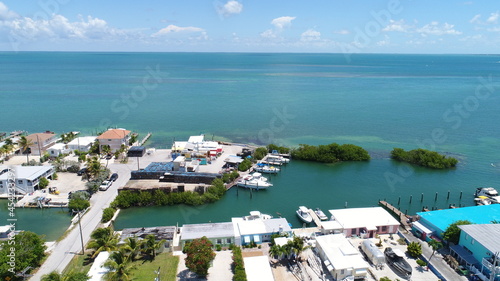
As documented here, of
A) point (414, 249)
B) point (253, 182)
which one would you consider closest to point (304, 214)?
point (253, 182)

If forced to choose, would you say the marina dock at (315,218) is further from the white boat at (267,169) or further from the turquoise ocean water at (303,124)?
the white boat at (267,169)

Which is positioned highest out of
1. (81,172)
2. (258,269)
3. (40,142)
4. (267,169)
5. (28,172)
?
(40,142)

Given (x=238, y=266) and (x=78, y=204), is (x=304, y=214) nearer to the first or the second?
(x=238, y=266)

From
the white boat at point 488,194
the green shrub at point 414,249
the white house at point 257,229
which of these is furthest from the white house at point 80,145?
the white boat at point 488,194

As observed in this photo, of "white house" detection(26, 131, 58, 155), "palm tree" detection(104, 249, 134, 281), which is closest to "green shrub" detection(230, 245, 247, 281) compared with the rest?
"palm tree" detection(104, 249, 134, 281)

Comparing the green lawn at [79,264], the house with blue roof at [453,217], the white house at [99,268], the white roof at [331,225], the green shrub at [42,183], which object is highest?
the green shrub at [42,183]

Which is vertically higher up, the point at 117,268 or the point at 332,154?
the point at 332,154

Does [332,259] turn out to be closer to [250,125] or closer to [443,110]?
[250,125]

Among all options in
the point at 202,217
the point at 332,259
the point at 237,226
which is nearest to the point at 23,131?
Answer: the point at 202,217
